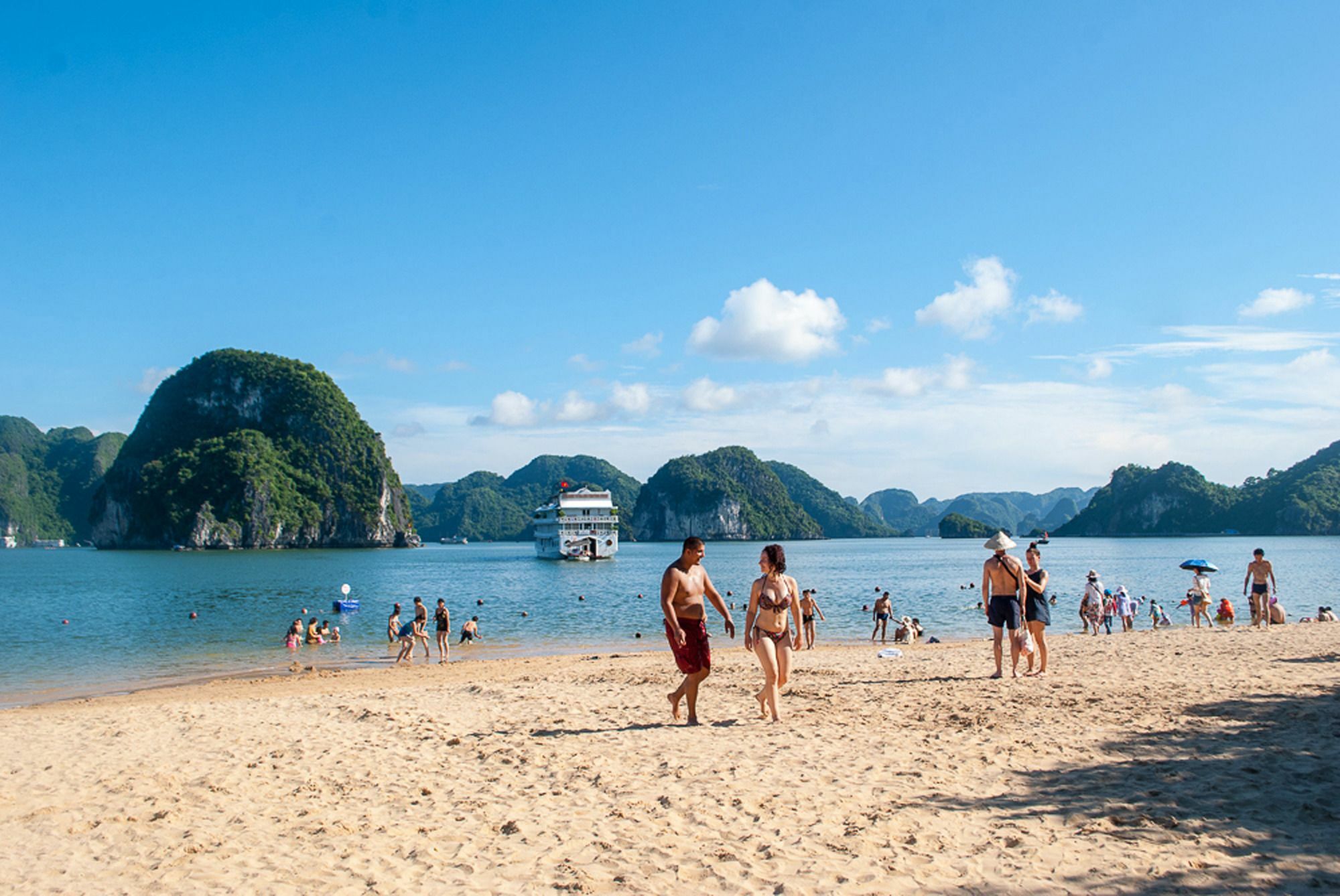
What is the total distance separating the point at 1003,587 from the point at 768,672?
3977 mm

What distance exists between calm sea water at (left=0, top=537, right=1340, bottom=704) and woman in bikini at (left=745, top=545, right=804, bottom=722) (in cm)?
1487

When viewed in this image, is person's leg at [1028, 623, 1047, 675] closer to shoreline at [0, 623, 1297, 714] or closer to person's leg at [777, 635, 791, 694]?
shoreline at [0, 623, 1297, 714]

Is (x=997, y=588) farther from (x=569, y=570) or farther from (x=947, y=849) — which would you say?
(x=569, y=570)

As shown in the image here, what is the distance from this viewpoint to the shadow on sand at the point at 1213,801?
15.0 ft

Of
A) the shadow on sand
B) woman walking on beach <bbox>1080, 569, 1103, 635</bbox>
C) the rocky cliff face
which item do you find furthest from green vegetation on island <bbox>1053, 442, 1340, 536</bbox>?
the shadow on sand

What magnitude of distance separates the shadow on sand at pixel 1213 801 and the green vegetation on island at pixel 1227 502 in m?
180

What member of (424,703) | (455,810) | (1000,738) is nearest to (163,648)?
(424,703)

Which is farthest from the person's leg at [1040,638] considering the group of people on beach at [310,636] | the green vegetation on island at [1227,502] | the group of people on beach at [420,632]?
the green vegetation on island at [1227,502]

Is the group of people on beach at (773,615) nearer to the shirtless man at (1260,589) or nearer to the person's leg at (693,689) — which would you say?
the person's leg at (693,689)

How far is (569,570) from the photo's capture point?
232ft

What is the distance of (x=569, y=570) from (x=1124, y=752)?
214 feet

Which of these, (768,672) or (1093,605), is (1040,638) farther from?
(1093,605)

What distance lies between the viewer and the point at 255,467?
13438cm

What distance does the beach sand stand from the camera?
4945 millimetres
